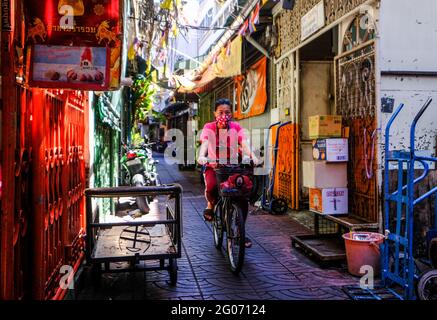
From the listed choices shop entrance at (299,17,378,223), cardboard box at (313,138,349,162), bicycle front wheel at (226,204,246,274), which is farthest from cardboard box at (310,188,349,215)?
bicycle front wheel at (226,204,246,274)

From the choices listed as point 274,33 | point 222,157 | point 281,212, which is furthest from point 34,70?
point 274,33

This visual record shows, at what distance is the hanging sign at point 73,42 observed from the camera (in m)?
3.12

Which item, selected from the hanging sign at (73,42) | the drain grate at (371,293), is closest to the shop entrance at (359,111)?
the drain grate at (371,293)

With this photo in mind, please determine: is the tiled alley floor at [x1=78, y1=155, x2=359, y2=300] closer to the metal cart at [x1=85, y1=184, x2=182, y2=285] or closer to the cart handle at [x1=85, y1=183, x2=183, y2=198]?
the metal cart at [x1=85, y1=184, x2=182, y2=285]

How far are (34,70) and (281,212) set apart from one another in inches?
270

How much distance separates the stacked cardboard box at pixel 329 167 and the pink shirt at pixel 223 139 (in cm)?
109

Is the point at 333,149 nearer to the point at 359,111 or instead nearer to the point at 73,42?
the point at 359,111

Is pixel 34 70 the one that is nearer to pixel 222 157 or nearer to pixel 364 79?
pixel 222 157

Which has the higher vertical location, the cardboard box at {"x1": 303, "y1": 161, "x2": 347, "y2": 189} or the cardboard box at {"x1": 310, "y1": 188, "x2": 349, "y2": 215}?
the cardboard box at {"x1": 303, "y1": 161, "x2": 347, "y2": 189}

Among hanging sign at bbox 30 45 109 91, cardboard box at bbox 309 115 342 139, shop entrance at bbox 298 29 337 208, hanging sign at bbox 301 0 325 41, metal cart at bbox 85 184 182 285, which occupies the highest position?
hanging sign at bbox 301 0 325 41

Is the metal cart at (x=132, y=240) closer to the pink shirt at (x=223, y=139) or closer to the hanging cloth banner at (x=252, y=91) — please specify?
the pink shirt at (x=223, y=139)

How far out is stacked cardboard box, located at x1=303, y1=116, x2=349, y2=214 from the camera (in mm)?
6141

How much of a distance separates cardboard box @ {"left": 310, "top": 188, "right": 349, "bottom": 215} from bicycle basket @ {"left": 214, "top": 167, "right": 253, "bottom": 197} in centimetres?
124

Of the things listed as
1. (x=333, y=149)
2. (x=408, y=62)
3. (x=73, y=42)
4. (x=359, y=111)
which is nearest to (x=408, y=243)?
(x=333, y=149)
